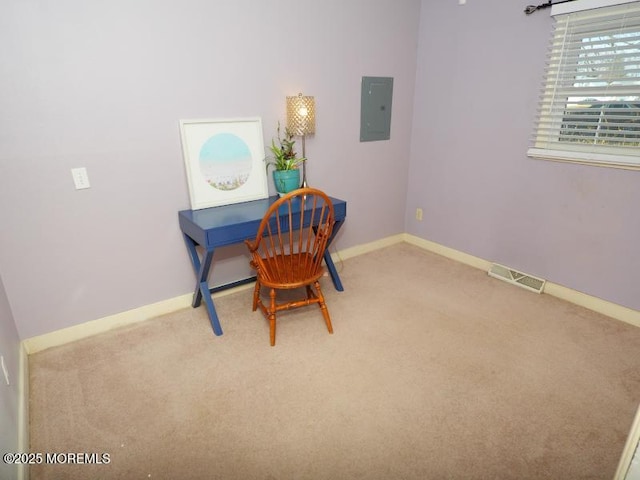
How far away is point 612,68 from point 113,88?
9.45 ft

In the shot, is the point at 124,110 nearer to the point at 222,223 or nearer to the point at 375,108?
the point at 222,223

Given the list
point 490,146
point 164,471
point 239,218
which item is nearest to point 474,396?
point 164,471

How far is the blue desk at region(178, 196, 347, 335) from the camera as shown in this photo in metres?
2.09

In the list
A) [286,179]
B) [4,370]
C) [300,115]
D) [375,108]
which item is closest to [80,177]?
[4,370]

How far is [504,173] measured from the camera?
2871mm

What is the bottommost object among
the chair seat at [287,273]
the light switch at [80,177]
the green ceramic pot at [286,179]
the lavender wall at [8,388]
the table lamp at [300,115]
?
the lavender wall at [8,388]

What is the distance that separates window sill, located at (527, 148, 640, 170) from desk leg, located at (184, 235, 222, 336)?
7.61 ft

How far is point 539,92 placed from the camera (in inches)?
101

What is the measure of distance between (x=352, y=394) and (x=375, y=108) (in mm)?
2304

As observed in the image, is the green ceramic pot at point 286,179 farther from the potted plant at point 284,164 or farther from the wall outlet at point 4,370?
the wall outlet at point 4,370

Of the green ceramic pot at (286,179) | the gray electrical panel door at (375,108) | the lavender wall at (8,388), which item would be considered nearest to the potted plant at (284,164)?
the green ceramic pot at (286,179)

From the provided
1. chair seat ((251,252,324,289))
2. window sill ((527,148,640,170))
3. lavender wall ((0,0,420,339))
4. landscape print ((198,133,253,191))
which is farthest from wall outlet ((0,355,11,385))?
window sill ((527,148,640,170))

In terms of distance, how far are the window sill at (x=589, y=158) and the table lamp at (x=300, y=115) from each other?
62.4 inches

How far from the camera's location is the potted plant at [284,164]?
2.58m
